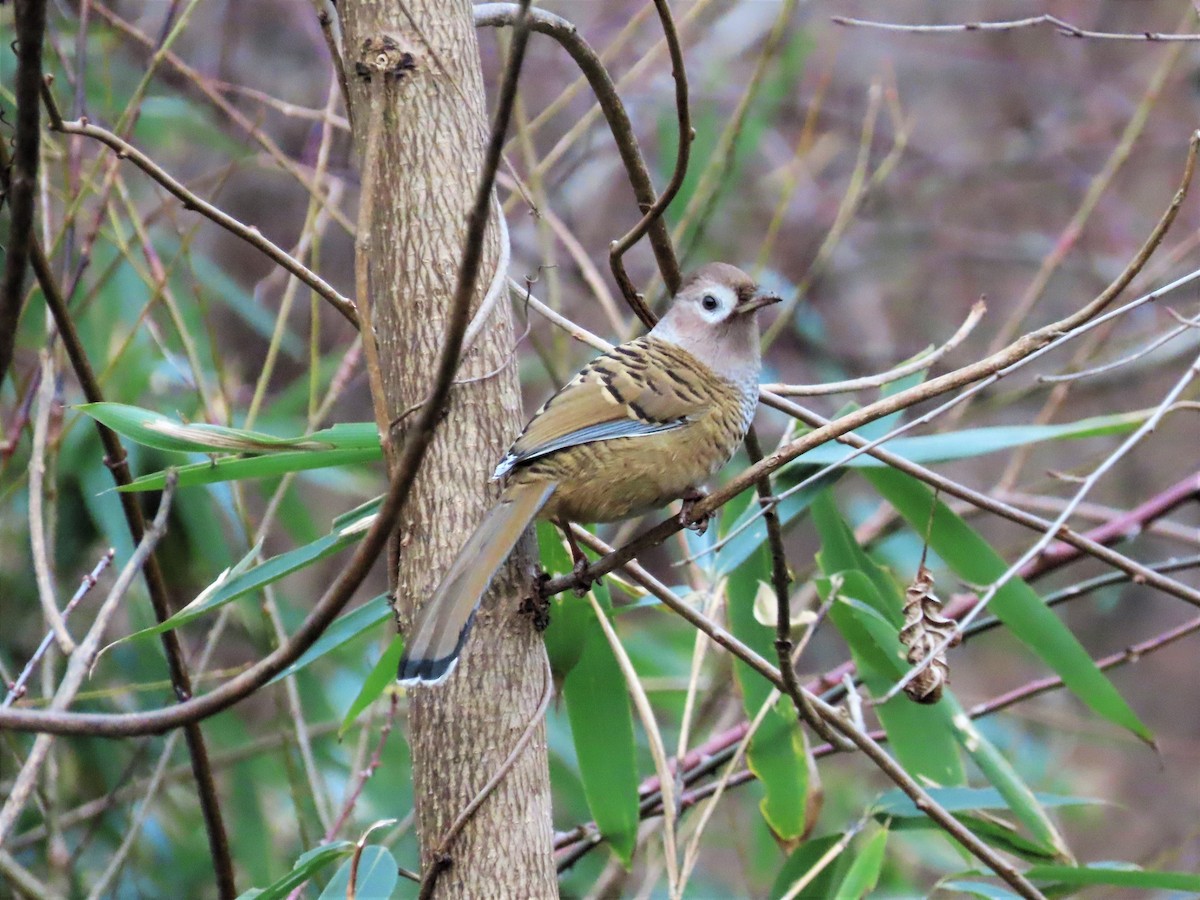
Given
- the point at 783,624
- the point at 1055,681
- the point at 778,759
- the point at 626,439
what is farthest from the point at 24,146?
the point at 1055,681

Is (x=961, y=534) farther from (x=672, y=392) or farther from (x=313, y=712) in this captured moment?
(x=313, y=712)

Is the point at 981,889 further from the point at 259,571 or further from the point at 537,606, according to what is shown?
the point at 259,571

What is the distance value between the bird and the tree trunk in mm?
91

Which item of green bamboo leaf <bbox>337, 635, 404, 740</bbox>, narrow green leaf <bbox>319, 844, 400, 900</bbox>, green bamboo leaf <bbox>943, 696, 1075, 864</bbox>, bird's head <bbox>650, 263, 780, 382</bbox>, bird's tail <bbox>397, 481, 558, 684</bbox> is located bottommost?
green bamboo leaf <bbox>943, 696, 1075, 864</bbox>

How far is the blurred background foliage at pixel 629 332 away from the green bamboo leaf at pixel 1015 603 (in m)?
0.05

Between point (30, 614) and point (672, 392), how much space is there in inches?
94.3

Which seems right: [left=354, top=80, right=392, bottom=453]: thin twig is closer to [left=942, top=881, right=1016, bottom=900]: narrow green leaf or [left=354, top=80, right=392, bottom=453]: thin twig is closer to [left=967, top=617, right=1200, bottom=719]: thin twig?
[left=942, top=881, right=1016, bottom=900]: narrow green leaf

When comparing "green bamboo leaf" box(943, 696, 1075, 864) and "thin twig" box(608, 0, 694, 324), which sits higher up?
"thin twig" box(608, 0, 694, 324)

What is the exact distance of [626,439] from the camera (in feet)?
7.76

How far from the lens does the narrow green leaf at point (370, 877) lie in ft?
6.83

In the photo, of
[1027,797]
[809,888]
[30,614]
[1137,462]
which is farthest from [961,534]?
[1137,462]

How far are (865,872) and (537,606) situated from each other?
3.27ft

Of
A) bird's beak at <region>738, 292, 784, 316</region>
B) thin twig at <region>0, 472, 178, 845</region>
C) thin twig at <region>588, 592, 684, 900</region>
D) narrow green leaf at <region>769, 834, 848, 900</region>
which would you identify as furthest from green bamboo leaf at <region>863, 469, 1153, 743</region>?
thin twig at <region>0, 472, 178, 845</region>

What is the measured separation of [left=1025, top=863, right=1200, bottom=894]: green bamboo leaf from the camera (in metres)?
2.28
